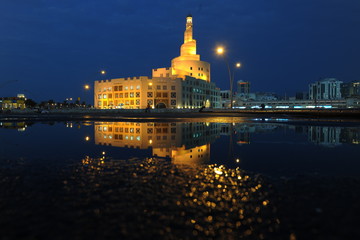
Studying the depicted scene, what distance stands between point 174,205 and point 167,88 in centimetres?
9623

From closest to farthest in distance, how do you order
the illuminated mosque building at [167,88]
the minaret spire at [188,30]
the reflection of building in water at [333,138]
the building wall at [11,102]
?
the reflection of building in water at [333,138] < the illuminated mosque building at [167,88] < the minaret spire at [188,30] < the building wall at [11,102]

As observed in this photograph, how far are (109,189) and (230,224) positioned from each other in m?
2.29

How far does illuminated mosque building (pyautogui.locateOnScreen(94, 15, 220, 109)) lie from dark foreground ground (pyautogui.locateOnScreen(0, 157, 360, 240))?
8210cm

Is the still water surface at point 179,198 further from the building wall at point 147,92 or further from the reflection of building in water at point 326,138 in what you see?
the building wall at point 147,92

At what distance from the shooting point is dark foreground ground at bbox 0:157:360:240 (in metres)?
2.68

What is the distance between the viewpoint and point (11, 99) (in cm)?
19662

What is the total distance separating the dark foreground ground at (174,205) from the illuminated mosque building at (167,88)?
82.1 meters

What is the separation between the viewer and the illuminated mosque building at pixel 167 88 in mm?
97562

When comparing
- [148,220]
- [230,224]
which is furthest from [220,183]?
[148,220]

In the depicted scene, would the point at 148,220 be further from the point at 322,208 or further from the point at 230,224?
the point at 322,208

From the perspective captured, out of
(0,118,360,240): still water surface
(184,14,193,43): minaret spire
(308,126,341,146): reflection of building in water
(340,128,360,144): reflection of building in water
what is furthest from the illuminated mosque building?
(0,118,360,240): still water surface

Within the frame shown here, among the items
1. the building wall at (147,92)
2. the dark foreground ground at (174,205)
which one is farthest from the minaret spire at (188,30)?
the dark foreground ground at (174,205)

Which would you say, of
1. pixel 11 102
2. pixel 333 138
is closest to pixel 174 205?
pixel 333 138

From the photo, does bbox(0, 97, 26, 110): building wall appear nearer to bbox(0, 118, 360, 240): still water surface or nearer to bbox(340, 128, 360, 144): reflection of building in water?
bbox(0, 118, 360, 240): still water surface
